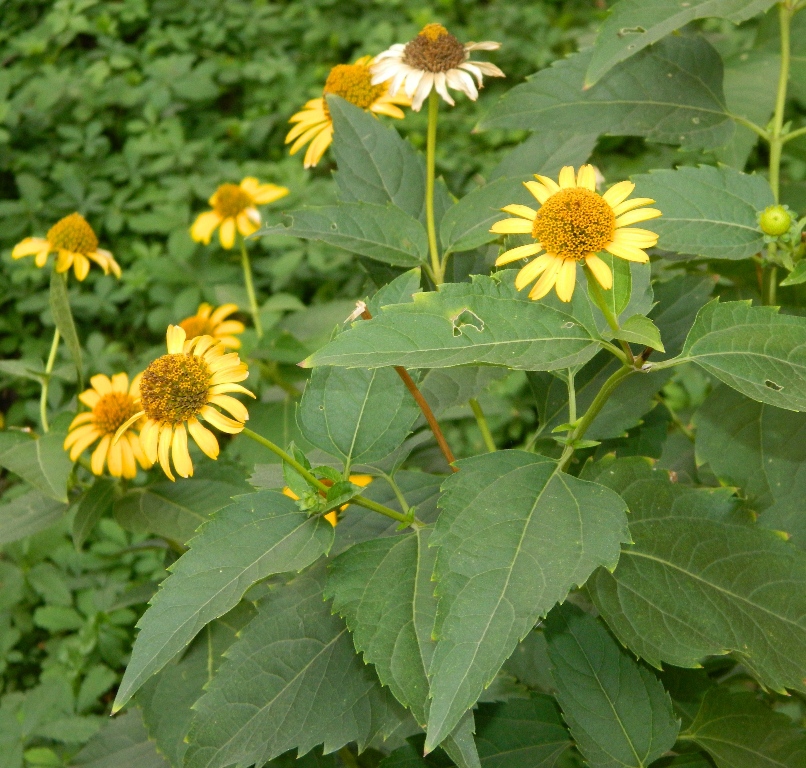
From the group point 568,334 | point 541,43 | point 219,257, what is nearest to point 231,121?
point 219,257

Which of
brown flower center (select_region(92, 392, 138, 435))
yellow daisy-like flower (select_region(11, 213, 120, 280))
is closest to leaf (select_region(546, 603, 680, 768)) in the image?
brown flower center (select_region(92, 392, 138, 435))

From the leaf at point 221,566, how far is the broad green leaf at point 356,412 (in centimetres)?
12

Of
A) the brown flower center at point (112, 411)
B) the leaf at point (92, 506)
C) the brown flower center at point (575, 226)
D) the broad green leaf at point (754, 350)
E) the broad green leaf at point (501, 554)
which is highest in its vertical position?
the brown flower center at point (575, 226)

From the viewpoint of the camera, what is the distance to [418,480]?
46.0 inches

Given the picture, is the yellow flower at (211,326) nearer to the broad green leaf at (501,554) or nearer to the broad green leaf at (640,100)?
the broad green leaf at (640,100)

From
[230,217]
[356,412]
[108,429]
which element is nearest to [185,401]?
[356,412]

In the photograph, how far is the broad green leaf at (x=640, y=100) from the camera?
1.31 meters

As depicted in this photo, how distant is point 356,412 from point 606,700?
0.48m

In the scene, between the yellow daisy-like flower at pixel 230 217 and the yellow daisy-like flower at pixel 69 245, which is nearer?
the yellow daisy-like flower at pixel 69 245

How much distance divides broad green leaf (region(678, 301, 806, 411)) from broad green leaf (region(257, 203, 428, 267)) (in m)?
0.43

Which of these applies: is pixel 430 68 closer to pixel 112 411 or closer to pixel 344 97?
pixel 344 97

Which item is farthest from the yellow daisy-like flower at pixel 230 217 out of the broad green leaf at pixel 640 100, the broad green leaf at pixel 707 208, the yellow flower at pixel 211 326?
the broad green leaf at pixel 707 208

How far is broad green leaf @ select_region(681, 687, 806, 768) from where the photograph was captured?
105 centimetres

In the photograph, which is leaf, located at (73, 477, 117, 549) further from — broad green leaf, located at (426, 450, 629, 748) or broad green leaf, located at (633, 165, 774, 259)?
broad green leaf, located at (633, 165, 774, 259)
